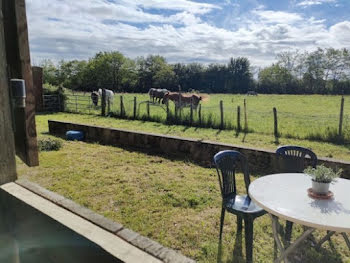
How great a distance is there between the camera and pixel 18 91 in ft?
3.27

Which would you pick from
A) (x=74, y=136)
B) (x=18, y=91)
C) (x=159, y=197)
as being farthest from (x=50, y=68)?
(x=18, y=91)

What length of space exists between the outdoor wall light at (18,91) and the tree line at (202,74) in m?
33.9

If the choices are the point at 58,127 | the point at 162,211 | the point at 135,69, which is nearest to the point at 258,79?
the point at 135,69

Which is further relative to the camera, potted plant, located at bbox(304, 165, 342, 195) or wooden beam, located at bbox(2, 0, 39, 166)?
potted plant, located at bbox(304, 165, 342, 195)

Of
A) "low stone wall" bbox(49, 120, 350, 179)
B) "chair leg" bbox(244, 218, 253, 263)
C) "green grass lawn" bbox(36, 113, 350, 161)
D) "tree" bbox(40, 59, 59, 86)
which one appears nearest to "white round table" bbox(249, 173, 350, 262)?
"chair leg" bbox(244, 218, 253, 263)

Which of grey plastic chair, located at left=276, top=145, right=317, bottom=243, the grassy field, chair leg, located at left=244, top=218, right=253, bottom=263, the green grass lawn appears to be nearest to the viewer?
chair leg, located at left=244, top=218, right=253, bottom=263

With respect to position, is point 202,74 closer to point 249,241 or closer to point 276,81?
point 276,81

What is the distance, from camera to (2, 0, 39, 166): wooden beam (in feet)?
3.10

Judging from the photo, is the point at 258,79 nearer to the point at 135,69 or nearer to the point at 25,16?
the point at 135,69

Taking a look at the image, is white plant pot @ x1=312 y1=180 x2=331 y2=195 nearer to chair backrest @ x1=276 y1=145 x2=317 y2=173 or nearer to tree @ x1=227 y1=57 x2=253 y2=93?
chair backrest @ x1=276 y1=145 x2=317 y2=173

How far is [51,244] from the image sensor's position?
1233 millimetres

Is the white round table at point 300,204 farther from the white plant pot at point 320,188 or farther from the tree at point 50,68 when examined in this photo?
the tree at point 50,68

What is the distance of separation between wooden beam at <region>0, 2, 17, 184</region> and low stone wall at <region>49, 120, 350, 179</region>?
3.54 m

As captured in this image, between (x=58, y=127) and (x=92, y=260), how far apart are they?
744 cm
